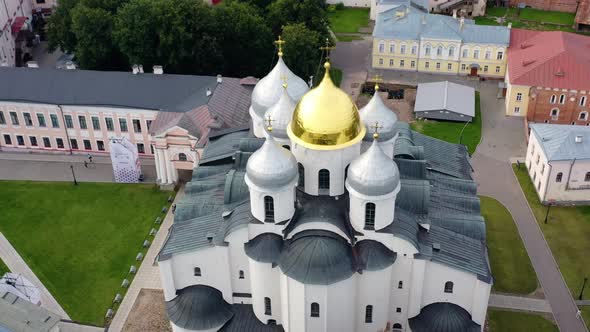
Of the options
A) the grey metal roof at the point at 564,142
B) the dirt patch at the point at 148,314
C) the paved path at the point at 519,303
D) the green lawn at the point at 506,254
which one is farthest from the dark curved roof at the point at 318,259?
the grey metal roof at the point at 564,142

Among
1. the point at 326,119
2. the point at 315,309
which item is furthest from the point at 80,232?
the point at 326,119

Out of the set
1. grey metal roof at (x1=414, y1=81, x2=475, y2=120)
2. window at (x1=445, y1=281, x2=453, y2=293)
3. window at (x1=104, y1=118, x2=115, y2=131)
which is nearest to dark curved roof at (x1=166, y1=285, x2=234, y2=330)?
window at (x1=445, y1=281, x2=453, y2=293)

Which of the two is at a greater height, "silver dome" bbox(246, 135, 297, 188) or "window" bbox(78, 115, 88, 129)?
"silver dome" bbox(246, 135, 297, 188)

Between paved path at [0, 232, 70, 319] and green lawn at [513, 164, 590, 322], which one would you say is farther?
green lawn at [513, 164, 590, 322]

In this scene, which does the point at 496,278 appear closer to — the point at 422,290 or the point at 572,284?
the point at 572,284

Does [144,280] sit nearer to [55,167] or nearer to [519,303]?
[55,167]

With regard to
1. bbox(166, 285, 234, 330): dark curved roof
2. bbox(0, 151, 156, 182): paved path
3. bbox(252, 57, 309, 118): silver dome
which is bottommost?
bbox(0, 151, 156, 182): paved path

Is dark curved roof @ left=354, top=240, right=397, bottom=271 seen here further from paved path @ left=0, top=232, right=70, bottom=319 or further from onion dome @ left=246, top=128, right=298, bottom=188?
paved path @ left=0, top=232, right=70, bottom=319
